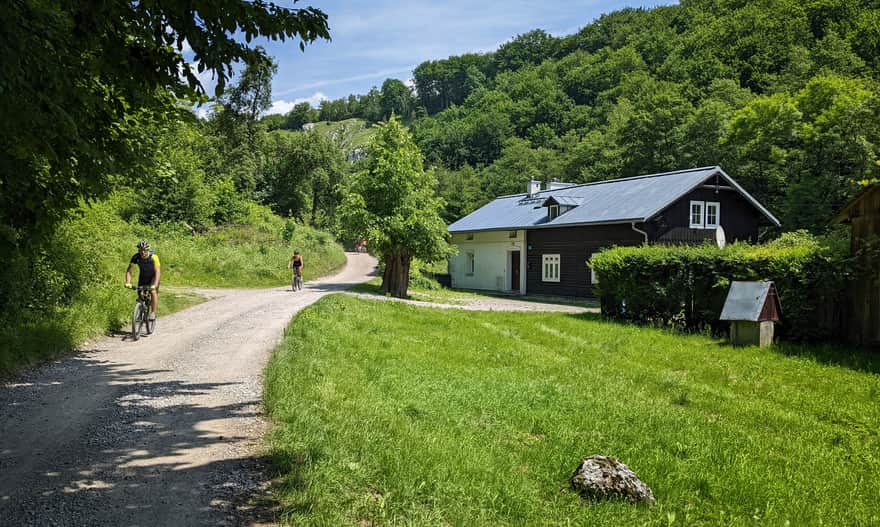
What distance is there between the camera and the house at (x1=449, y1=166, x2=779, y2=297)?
28562mm

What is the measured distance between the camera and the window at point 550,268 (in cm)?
3262

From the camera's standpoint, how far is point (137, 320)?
39.2 feet

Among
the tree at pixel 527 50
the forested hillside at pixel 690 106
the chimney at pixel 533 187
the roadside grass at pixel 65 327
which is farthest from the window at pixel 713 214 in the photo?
the tree at pixel 527 50

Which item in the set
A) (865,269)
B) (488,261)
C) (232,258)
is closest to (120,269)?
(232,258)

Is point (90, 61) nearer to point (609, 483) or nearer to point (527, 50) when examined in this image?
point (609, 483)

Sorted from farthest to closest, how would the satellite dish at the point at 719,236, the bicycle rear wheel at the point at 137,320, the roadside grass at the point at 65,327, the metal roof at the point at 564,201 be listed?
the metal roof at the point at 564,201
the satellite dish at the point at 719,236
the bicycle rear wheel at the point at 137,320
the roadside grass at the point at 65,327

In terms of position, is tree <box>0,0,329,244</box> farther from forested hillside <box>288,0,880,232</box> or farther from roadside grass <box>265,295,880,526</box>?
Result: forested hillside <box>288,0,880,232</box>

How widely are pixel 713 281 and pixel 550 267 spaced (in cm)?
1730

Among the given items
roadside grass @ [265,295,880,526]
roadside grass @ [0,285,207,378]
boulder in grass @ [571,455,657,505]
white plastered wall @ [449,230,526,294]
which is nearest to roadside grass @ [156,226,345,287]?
white plastered wall @ [449,230,526,294]

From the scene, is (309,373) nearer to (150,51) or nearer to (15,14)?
(150,51)

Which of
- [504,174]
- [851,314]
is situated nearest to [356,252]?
[504,174]

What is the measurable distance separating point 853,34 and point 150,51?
67841 millimetres

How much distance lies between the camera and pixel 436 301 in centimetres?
2633

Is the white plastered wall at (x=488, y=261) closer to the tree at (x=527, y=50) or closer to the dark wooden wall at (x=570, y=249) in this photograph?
the dark wooden wall at (x=570, y=249)
